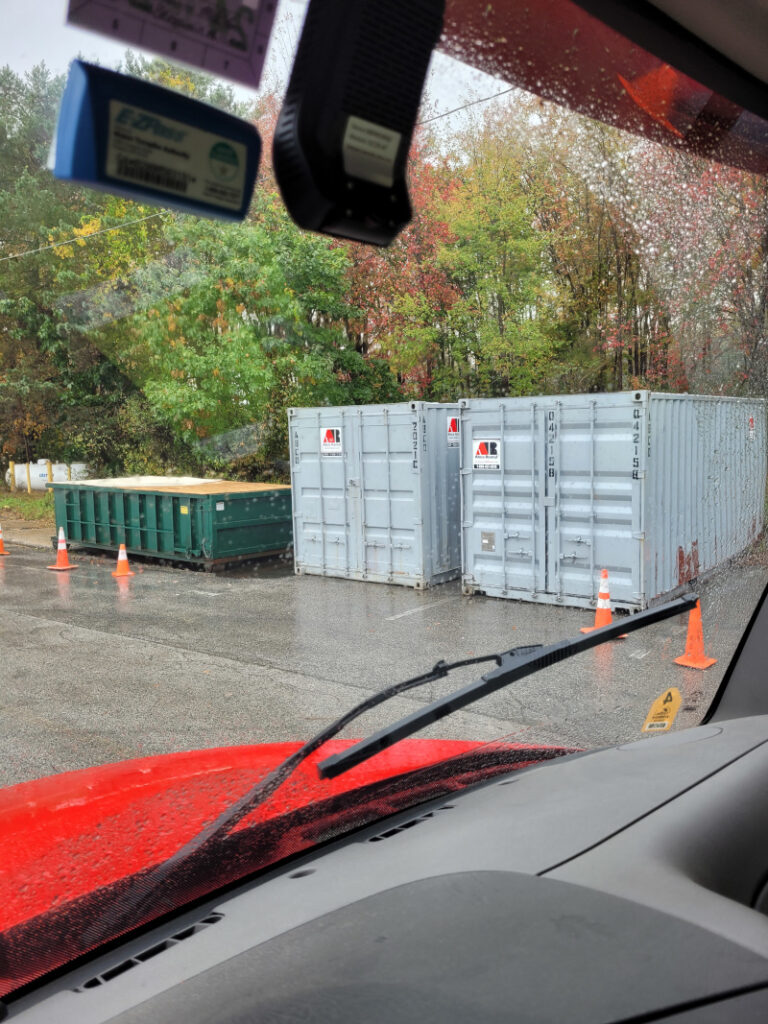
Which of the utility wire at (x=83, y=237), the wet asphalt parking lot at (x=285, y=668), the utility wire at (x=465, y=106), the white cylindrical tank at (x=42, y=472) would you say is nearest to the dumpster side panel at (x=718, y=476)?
the wet asphalt parking lot at (x=285, y=668)

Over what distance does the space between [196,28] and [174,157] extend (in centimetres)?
17

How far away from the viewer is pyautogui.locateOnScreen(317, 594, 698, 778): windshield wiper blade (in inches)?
65.4

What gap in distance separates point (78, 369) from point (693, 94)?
163 cm

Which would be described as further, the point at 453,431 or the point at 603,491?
the point at 453,431

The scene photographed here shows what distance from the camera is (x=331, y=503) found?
38.3 ft

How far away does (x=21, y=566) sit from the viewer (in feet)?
34.1

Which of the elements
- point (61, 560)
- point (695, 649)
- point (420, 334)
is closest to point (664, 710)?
point (695, 649)

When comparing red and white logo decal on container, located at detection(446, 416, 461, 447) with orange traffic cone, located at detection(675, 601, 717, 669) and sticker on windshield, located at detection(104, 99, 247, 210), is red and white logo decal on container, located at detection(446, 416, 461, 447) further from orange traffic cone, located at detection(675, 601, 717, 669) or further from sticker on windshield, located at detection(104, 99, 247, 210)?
sticker on windshield, located at detection(104, 99, 247, 210)

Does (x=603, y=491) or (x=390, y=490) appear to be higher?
(x=603, y=491)

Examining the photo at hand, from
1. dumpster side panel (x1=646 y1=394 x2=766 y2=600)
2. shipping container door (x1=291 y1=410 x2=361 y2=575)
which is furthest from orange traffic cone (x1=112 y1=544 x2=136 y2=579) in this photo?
dumpster side panel (x1=646 y1=394 x2=766 y2=600)

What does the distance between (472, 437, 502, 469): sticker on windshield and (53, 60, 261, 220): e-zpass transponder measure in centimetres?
879

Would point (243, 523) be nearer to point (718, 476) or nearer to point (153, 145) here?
point (718, 476)

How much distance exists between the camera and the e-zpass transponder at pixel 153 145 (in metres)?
0.86

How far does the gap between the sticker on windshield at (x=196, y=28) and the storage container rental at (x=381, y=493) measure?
9140 millimetres
